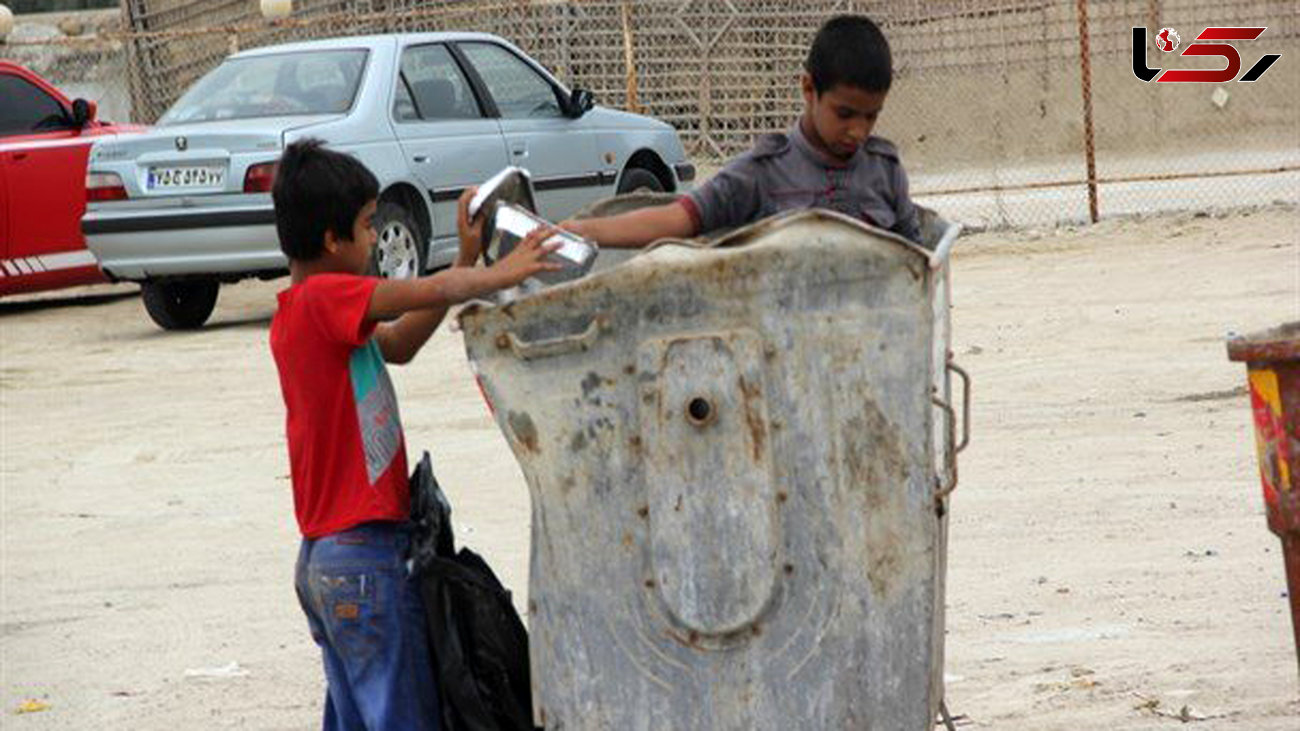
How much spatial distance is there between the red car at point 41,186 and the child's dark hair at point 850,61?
1151cm

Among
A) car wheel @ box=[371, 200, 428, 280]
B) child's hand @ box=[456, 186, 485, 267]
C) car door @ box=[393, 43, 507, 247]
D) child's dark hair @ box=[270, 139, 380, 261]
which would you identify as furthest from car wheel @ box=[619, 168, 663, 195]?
child's hand @ box=[456, 186, 485, 267]

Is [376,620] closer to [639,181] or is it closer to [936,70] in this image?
[639,181]

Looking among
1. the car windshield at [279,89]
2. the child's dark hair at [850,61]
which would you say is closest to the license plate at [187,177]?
the car windshield at [279,89]

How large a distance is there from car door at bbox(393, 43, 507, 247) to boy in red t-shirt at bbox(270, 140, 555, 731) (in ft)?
31.7

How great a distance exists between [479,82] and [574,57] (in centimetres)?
846

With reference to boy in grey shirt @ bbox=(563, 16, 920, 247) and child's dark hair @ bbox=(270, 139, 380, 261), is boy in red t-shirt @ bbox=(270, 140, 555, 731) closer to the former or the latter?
child's dark hair @ bbox=(270, 139, 380, 261)

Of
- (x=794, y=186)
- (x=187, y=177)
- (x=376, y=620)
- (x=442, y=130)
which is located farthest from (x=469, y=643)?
(x=442, y=130)

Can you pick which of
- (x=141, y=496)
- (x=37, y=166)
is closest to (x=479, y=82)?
(x=37, y=166)

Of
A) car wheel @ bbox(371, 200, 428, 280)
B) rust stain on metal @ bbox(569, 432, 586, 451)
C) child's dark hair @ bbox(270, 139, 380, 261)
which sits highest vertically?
child's dark hair @ bbox(270, 139, 380, 261)

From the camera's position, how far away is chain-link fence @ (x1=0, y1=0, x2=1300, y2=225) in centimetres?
2264

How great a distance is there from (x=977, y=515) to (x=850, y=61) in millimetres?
3806

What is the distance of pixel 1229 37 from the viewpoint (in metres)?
23.8

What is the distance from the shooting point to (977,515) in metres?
8.07

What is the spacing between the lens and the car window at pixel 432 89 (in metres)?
14.4
